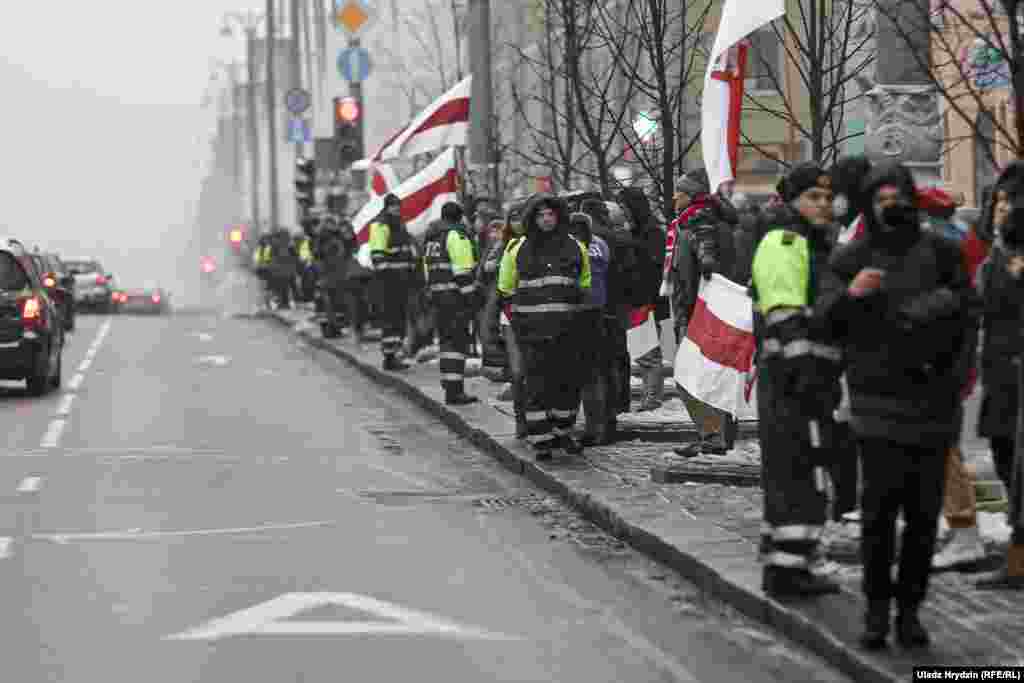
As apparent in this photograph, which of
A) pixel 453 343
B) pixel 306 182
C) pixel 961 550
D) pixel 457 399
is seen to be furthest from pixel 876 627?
pixel 306 182

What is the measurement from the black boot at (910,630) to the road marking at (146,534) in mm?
5666

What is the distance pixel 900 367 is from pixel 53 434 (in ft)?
44.6

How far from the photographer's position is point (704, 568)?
1095cm

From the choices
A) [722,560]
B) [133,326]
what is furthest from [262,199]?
[722,560]

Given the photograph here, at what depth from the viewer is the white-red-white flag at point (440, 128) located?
83.8 ft

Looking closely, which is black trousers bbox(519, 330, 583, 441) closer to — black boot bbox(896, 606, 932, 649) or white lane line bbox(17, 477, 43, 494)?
white lane line bbox(17, 477, 43, 494)

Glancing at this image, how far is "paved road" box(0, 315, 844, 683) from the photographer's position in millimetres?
9117

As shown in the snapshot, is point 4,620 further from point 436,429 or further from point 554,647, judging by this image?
point 436,429

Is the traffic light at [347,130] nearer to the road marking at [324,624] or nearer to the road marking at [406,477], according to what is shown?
the road marking at [406,477]

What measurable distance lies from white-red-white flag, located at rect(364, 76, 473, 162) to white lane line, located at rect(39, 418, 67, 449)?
201 inches

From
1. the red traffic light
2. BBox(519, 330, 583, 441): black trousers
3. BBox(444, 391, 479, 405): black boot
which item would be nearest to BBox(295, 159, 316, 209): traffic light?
the red traffic light

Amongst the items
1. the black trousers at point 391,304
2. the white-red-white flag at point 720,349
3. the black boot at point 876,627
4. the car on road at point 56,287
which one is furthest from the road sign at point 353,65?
the black boot at point 876,627

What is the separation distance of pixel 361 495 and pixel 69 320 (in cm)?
3175

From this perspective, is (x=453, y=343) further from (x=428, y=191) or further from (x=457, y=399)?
(x=428, y=191)
